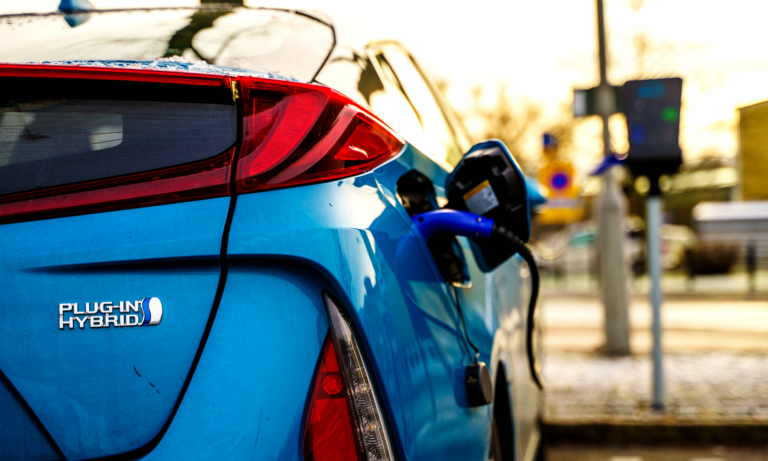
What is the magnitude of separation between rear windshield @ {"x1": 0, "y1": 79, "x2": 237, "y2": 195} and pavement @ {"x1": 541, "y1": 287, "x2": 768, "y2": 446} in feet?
12.5

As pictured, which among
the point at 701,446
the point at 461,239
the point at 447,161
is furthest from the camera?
the point at 701,446

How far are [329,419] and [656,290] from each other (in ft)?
13.4

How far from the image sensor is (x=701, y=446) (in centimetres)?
426

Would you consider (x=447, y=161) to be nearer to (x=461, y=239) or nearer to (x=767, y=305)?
(x=461, y=239)

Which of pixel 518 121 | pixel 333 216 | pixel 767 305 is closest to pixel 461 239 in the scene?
pixel 333 216

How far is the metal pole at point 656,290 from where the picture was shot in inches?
183

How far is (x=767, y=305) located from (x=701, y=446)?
1029 cm

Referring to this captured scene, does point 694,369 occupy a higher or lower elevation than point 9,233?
lower

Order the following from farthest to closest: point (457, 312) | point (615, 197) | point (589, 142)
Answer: point (589, 142) < point (615, 197) < point (457, 312)

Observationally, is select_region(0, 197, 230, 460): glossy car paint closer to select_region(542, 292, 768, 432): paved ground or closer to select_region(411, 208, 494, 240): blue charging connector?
select_region(411, 208, 494, 240): blue charging connector

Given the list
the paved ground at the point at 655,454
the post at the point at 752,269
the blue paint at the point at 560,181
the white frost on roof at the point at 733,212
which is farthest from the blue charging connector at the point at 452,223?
the white frost on roof at the point at 733,212

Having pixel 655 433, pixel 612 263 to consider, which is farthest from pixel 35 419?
pixel 612 263

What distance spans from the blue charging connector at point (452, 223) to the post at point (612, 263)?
578 cm

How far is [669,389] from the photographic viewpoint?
5.32m
